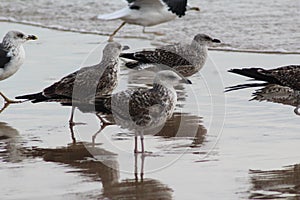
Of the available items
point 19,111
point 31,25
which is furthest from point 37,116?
point 31,25

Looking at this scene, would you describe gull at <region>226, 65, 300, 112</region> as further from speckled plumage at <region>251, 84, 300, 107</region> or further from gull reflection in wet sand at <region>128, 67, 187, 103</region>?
gull reflection in wet sand at <region>128, 67, 187, 103</region>

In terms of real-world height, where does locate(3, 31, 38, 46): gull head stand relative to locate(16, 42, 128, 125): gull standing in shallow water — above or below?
above

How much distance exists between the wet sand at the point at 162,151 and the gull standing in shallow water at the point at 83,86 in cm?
29

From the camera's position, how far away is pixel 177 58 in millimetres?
9609

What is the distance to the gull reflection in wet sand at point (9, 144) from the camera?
6.50 meters

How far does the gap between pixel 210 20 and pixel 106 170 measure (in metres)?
8.62

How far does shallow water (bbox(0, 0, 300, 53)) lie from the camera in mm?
12625

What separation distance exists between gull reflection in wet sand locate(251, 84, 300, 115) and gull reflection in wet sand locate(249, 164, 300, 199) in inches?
64.9

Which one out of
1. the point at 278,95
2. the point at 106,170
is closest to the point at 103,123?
the point at 106,170

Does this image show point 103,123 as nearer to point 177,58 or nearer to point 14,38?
point 14,38

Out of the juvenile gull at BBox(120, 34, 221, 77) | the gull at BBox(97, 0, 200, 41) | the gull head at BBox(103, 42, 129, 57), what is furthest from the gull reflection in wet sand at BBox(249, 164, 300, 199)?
the gull at BBox(97, 0, 200, 41)

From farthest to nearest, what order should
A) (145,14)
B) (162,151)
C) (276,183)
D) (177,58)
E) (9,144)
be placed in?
1. (145,14)
2. (177,58)
3. (9,144)
4. (162,151)
5. (276,183)

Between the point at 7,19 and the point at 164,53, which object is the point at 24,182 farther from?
the point at 7,19

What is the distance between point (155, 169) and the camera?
624 centimetres
